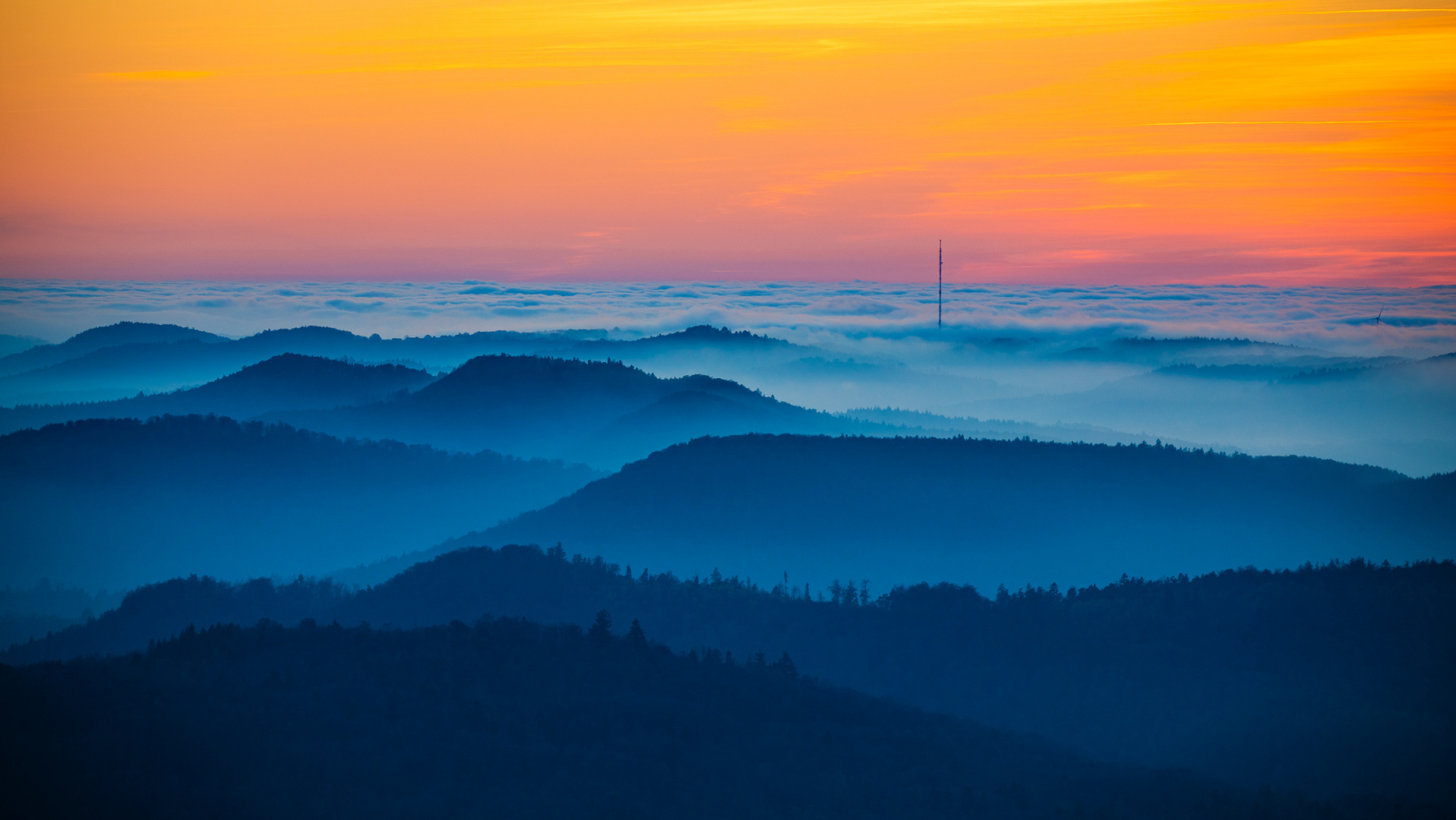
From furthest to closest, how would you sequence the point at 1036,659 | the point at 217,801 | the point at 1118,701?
the point at 1036,659 < the point at 1118,701 < the point at 217,801

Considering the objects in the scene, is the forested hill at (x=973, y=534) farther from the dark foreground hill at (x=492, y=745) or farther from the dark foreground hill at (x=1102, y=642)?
the dark foreground hill at (x=492, y=745)

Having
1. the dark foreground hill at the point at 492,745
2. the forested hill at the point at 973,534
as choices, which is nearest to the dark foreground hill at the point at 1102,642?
the dark foreground hill at the point at 492,745

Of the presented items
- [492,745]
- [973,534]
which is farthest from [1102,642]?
[973,534]

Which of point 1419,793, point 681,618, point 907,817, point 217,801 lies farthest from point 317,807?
point 1419,793

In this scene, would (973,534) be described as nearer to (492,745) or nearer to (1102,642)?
(1102,642)

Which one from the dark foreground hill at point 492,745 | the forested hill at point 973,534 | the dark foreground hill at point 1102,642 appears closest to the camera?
the dark foreground hill at point 492,745

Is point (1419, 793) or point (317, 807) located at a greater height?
point (317, 807)

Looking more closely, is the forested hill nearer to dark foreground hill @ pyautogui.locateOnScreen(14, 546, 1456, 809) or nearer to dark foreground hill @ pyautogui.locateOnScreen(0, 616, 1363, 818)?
dark foreground hill @ pyautogui.locateOnScreen(14, 546, 1456, 809)

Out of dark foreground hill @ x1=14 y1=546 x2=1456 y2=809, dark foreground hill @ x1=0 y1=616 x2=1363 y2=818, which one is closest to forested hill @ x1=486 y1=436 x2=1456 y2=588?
dark foreground hill @ x1=14 y1=546 x2=1456 y2=809

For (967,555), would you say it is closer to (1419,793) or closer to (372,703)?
(1419,793)
